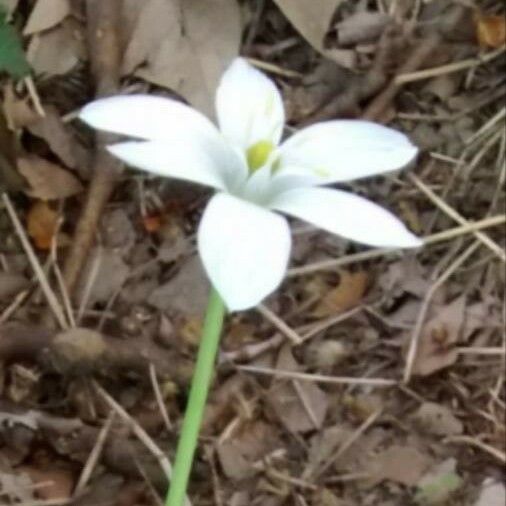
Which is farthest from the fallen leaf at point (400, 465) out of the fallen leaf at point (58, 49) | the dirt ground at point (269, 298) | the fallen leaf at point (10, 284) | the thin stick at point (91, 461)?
the fallen leaf at point (58, 49)

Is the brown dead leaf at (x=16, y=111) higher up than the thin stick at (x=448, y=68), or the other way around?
the brown dead leaf at (x=16, y=111)

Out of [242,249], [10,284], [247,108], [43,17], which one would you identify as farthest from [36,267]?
[242,249]

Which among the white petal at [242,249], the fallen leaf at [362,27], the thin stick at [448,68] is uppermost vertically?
the white petal at [242,249]

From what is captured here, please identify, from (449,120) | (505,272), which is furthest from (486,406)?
(449,120)

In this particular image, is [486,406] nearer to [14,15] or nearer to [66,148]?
[66,148]

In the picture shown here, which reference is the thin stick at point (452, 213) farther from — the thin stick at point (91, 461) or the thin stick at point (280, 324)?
the thin stick at point (91, 461)

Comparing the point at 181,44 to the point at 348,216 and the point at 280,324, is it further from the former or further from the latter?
the point at 348,216
